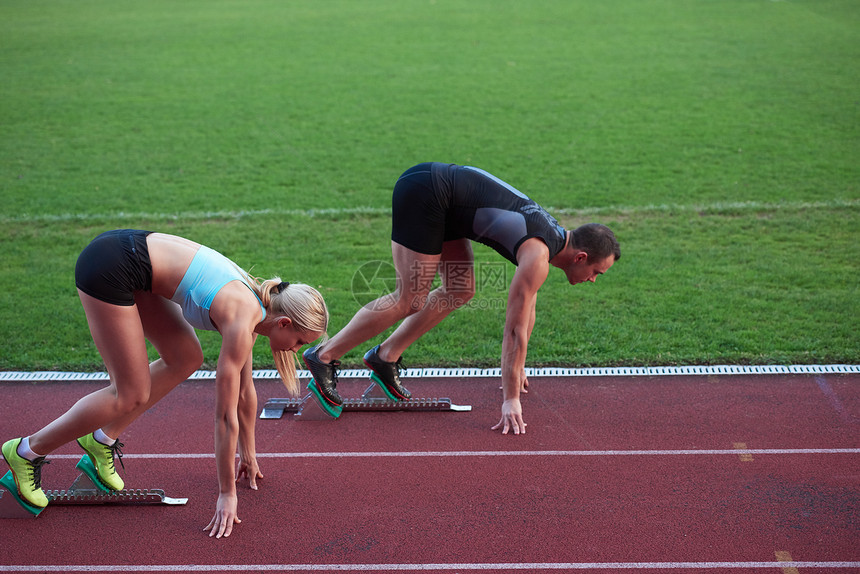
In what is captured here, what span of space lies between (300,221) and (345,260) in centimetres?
145

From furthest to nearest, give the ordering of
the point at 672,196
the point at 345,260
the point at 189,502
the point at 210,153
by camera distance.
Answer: the point at 210,153
the point at 672,196
the point at 345,260
the point at 189,502

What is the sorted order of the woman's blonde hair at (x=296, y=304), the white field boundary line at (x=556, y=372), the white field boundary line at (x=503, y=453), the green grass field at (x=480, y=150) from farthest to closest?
the green grass field at (x=480, y=150)
the white field boundary line at (x=556, y=372)
the white field boundary line at (x=503, y=453)
the woman's blonde hair at (x=296, y=304)

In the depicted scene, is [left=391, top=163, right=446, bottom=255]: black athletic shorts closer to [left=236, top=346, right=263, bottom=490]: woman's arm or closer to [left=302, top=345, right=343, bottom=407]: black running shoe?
[left=302, top=345, right=343, bottom=407]: black running shoe

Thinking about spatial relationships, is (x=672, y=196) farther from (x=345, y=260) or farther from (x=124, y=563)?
(x=124, y=563)

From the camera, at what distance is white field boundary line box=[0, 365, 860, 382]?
5574mm

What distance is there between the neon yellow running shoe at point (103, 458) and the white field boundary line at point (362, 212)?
5.30m

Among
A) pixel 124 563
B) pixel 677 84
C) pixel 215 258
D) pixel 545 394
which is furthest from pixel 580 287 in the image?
pixel 677 84

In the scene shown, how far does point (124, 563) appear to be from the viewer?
3.77 m

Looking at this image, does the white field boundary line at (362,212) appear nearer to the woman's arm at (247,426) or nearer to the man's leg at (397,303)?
the man's leg at (397,303)

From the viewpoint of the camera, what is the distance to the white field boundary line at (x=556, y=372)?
219 inches

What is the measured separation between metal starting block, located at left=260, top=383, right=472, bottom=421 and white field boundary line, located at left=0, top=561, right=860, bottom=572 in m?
1.48

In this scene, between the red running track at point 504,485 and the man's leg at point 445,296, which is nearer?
the red running track at point 504,485

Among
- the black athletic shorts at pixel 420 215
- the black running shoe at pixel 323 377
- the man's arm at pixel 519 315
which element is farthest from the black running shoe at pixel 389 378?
the black athletic shorts at pixel 420 215

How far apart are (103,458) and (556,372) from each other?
3.08m
